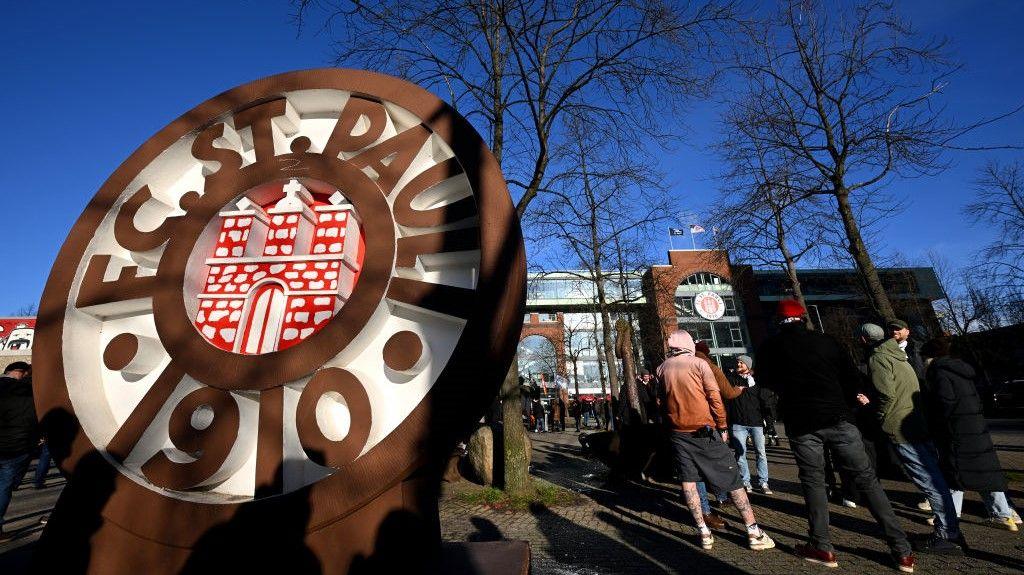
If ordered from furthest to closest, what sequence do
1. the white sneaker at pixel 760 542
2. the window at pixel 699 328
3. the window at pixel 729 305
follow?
the window at pixel 729 305 → the window at pixel 699 328 → the white sneaker at pixel 760 542

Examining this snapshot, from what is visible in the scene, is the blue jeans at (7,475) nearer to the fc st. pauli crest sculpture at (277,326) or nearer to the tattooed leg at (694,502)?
the fc st. pauli crest sculpture at (277,326)

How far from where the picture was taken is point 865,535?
388cm

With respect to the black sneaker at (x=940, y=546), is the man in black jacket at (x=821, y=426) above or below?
above

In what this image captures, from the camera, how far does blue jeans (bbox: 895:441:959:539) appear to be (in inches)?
139

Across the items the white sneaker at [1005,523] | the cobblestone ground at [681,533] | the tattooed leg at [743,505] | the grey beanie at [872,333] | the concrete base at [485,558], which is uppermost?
the grey beanie at [872,333]

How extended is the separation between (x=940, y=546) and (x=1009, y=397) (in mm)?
18547

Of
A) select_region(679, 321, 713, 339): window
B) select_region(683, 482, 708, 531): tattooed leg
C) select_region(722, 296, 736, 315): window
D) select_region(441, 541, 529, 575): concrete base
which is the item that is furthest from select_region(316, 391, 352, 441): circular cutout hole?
select_region(722, 296, 736, 315): window

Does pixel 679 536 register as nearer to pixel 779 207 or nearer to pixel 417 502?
pixel 417 502

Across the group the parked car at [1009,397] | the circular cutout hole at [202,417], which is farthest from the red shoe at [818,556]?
the parked car at [1009,397]

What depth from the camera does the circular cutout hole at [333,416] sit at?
178 centimetres

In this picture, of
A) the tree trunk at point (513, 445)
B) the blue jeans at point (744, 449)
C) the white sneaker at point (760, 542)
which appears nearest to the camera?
the white sneaker at point (760, 542)

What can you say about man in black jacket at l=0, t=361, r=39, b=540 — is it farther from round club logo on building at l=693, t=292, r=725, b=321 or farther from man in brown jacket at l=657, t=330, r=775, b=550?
round club logo on building at l=693, t=292, r=725, b=321

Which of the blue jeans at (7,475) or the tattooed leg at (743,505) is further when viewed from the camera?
the blue jeans at (7,475)

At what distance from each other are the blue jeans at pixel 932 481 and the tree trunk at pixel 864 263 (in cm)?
489
